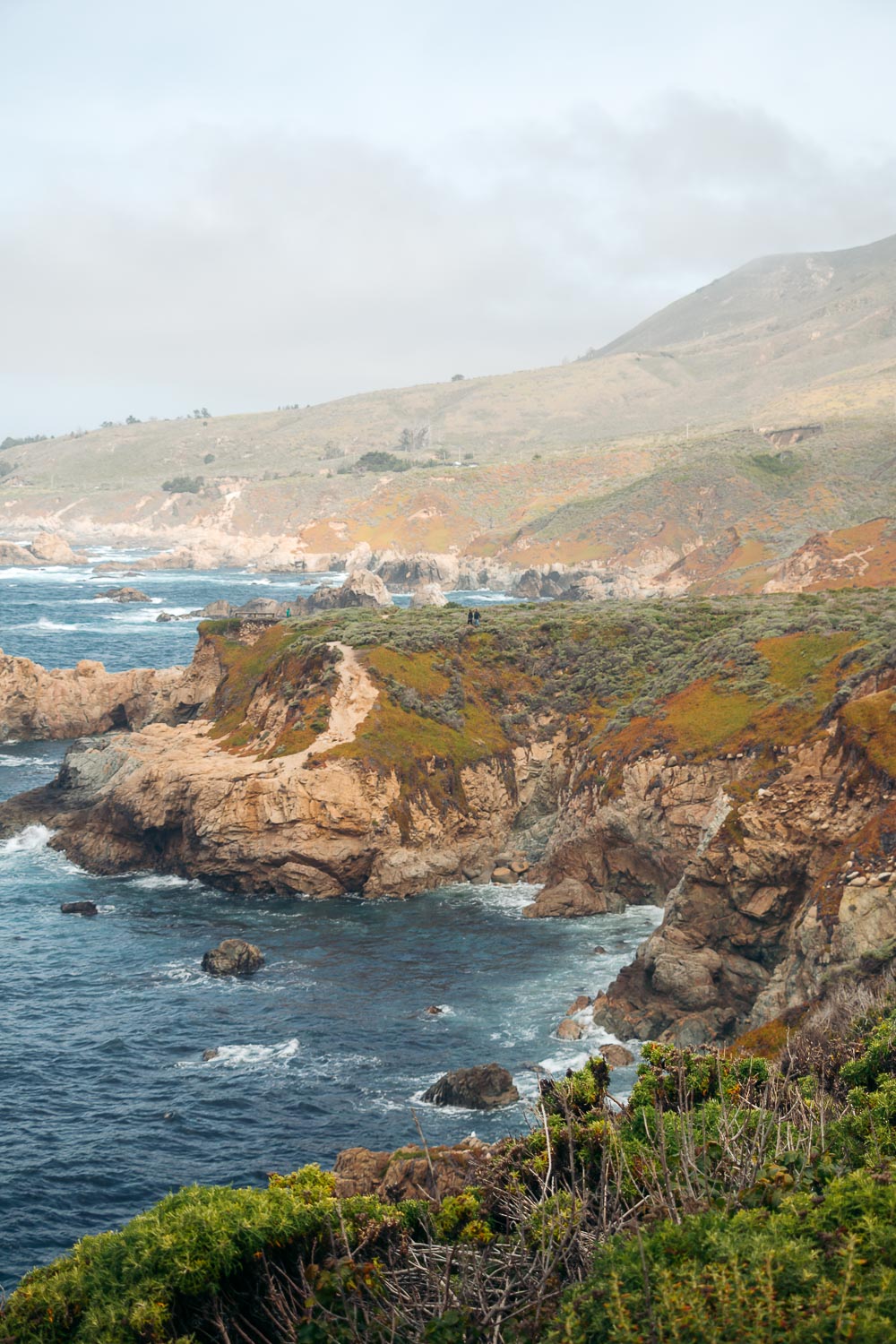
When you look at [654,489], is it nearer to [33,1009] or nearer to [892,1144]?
[33,1009]

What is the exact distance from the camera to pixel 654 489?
187 m

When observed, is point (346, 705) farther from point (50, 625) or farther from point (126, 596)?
point (126, 596)

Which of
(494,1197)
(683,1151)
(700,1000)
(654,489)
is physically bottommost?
(700,1000)

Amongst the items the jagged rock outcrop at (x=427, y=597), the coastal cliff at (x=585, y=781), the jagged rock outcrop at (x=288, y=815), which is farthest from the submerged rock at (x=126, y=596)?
the jagged rock outcrop at (x=288, y=815)

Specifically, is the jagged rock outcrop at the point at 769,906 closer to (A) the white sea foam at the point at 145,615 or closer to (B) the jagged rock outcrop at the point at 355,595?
(B) the jagged rock outcrop at the point at 355,595

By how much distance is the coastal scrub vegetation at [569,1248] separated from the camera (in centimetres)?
1313

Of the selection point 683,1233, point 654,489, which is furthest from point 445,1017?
point 654,489

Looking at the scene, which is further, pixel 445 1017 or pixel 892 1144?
pixel 445 1017

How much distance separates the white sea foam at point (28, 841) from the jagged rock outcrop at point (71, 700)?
19837 millimetres

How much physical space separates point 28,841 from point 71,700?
80.9ft

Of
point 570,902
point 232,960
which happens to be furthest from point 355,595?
point 232,960

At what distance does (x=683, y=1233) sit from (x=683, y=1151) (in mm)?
2192

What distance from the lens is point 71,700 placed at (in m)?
84.3

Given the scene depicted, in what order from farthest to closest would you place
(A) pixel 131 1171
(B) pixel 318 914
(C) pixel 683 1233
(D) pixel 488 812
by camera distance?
(D) pixel 488 812 < (B) pixel 318 914 < (A) pixel 131 1171 < (C) pixel 683 1233
